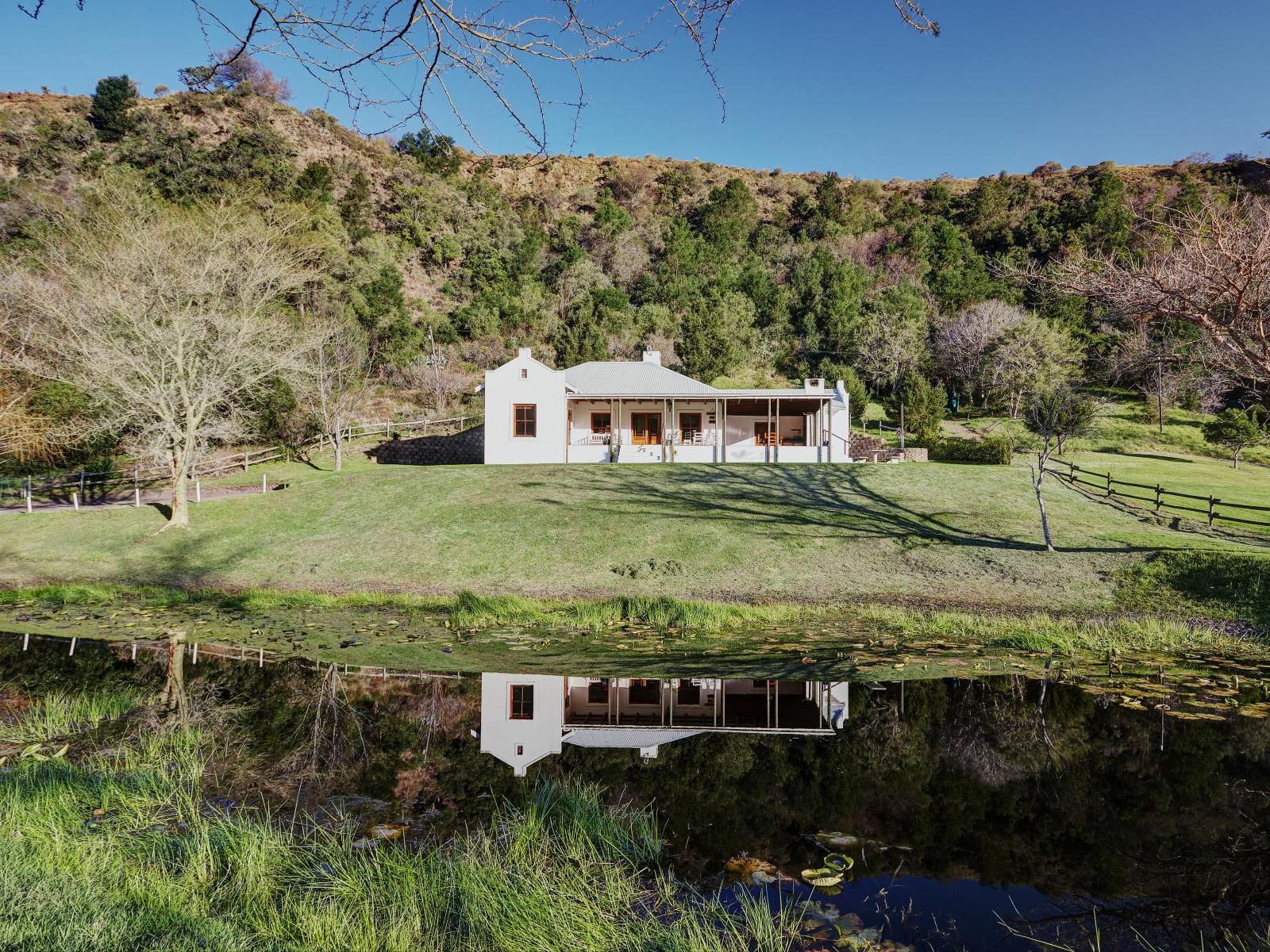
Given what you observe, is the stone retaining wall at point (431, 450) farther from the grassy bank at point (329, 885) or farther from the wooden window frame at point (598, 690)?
the grassy bank at point (329, 885)

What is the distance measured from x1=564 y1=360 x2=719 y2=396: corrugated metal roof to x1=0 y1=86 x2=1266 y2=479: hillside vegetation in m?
12.3

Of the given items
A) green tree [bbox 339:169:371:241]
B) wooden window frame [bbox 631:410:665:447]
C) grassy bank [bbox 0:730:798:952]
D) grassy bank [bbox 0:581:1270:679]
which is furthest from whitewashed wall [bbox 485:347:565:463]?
green tree [bbox 339:169:371:241]

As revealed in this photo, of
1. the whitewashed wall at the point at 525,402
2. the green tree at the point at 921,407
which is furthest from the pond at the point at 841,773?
the green tree at the point at 921,407

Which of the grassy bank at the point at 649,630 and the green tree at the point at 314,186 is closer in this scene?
the grassy bank at the point at 649,630

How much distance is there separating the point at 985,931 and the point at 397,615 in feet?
35.8

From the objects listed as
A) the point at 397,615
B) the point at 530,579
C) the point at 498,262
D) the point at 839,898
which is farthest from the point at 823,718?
the point at 498,262

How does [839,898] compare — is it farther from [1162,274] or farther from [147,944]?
[1162,274]

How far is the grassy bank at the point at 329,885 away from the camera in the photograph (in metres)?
3.25

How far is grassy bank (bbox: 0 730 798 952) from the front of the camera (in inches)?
128

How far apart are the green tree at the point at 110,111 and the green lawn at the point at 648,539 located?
49.8 m

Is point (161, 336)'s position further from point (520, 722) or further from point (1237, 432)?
point (1237, 432)

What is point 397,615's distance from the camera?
12852 millimetres

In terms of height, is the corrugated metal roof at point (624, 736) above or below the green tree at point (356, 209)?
below

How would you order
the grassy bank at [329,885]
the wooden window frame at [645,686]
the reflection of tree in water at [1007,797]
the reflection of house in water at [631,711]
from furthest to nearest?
1. the wooden window frame at [645,686]
2. the reflection of house in water at [631,711]
3. the reflection of tree in water at [1007,797]
4. the grassy bank at [329,885]
